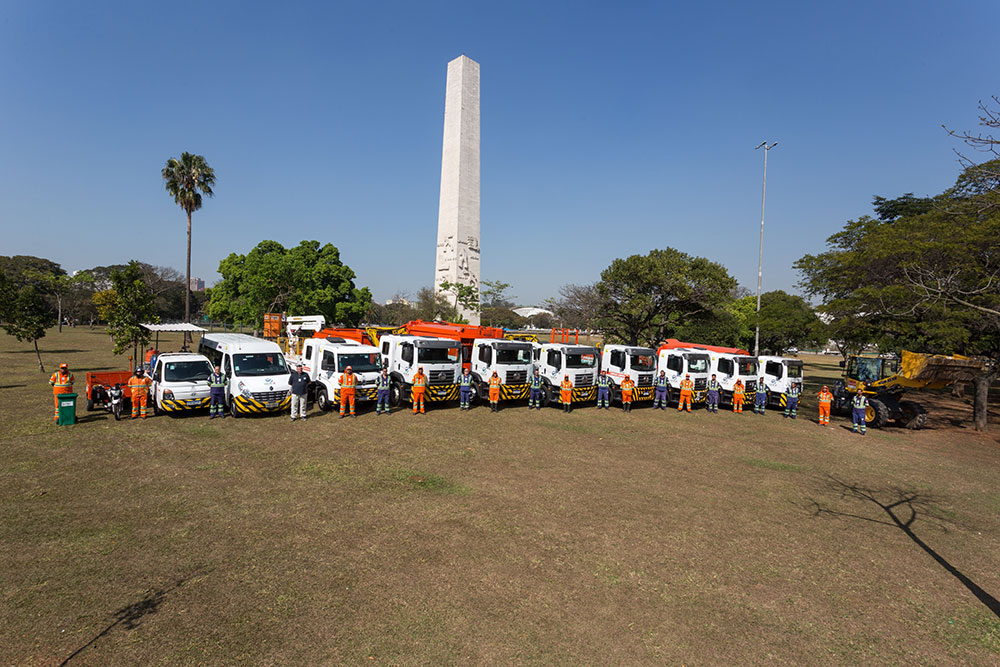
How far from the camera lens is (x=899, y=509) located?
8.22 metres

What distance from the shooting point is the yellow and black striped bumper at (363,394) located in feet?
46.9

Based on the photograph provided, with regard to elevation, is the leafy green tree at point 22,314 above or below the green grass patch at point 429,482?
above

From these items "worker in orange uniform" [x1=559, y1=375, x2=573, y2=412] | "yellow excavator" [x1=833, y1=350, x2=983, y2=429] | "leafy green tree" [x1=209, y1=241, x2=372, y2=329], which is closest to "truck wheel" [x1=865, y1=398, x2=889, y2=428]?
"yellow excavator" [x1=833, y1=350, x2=983, y2=429]

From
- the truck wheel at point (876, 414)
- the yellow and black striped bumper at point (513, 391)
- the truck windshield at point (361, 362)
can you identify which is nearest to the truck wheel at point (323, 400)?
the truck windshield at point (361, 362)

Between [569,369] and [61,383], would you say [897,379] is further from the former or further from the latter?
[61,383]

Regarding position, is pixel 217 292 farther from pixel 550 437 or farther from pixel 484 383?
pixel 550 437

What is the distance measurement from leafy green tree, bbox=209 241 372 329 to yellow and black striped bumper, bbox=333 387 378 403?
25.3 meters

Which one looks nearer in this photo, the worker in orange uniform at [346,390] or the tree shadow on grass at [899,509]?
the tree shadow on grass at [899,509]

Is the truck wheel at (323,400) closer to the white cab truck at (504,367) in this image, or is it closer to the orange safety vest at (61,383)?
the white cab truck at (504,367)

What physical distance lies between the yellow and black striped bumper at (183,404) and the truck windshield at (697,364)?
1574 centimetres

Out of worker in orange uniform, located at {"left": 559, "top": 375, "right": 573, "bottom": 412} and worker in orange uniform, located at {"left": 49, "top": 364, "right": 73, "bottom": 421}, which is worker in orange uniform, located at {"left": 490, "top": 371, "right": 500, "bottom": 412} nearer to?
worker in orange uniform, located at {"left": 559, "top": 375, "right": 573, "bottom": 412}

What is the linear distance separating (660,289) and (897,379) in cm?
1559

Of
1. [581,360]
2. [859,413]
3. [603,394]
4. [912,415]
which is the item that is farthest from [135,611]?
[912,415]

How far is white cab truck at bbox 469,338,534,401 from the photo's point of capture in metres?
16.3
